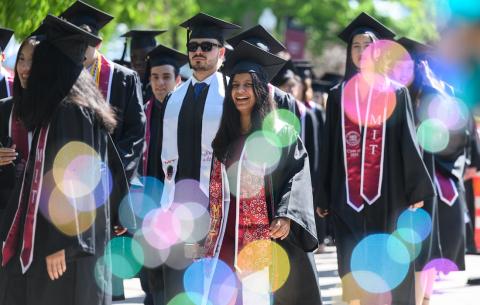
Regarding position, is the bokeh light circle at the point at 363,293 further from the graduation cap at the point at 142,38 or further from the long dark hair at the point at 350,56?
the graduation cap at the point at 142,38

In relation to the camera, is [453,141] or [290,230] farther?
[453,141]

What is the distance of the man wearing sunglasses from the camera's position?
5.00 m

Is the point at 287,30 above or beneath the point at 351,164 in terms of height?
above

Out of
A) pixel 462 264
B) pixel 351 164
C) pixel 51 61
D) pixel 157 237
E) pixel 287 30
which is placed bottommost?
pixel 462 264

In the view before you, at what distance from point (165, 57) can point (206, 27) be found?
4.71 feet

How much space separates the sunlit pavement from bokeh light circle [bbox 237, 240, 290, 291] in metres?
2.77

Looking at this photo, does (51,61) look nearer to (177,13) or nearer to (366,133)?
(366,133)

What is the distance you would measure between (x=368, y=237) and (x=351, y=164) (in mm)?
548

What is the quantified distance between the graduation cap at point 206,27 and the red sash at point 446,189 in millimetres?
2421

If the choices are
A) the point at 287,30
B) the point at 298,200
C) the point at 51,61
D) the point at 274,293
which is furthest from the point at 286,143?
the point at 287,30

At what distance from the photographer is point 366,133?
6.03m

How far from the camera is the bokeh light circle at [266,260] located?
4332 mm

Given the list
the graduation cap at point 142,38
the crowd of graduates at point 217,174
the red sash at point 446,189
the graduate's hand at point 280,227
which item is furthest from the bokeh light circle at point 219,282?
the graduation cap at point 142,38

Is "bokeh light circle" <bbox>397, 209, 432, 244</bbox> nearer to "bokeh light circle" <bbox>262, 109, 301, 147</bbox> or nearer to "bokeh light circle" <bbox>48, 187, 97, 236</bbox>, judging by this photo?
"bokeh light circle" <bbox>262, 109, 301, 147</bbox>
